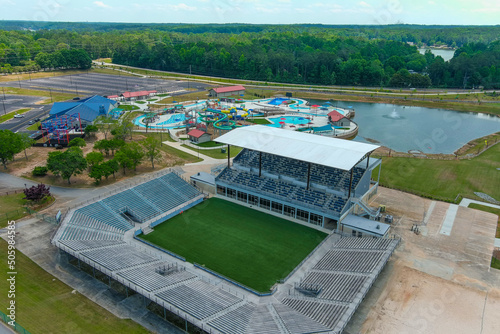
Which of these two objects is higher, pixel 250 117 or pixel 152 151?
pixel 152 151

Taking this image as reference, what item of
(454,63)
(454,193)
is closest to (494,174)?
(454,193)

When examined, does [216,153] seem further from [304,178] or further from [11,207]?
[11,207]

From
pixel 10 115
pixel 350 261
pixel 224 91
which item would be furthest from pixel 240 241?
pixel 224 91

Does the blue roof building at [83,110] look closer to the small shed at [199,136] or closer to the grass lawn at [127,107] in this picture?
the grass lawn at [127,107]

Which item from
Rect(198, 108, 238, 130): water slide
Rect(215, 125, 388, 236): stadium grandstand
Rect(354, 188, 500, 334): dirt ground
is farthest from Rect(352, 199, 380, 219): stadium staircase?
Rect(198, 108, 238, 130): water slide

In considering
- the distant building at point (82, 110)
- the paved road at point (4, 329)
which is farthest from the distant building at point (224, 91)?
the paved road at point (4, 329)

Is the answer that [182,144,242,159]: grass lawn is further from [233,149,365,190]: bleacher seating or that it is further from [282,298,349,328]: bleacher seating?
[282,298,349,328]: bleacher seating

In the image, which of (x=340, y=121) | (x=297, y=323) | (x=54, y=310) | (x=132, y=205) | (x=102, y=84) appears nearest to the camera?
(x=297, y=323)
